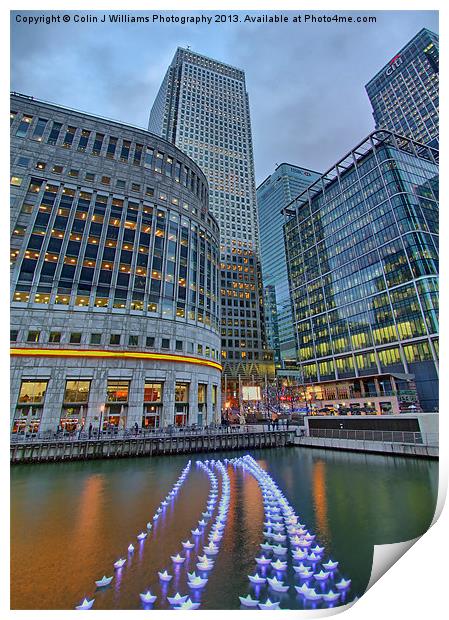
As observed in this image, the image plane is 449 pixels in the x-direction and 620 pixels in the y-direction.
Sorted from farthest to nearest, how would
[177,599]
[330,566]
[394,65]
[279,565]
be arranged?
[394,65] → [279,565] → [330,566] → [177,599]

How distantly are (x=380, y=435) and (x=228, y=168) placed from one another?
403 ft

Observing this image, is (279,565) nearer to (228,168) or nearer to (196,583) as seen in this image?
(196,583)

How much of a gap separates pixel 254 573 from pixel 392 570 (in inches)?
168

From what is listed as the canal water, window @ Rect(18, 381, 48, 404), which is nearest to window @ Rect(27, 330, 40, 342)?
window @ Rect(18, 381, 48, 404)

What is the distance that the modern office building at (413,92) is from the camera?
456 feet

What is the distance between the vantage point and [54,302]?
137ft

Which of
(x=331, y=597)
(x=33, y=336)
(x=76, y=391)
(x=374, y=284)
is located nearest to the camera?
(x=331, y=597)

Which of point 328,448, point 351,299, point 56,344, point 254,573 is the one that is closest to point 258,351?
point 351,299

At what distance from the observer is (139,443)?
35750 millimetres

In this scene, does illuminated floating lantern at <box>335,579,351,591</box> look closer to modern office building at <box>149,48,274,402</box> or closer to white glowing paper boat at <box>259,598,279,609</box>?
white glowing paper boat at <box>259,598,279,609</box>

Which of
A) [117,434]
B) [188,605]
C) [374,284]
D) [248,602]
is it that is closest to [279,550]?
[248,602]

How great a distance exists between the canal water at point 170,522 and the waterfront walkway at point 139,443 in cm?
428

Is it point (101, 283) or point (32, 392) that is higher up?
point (101, 283)
